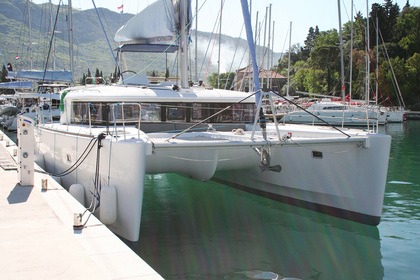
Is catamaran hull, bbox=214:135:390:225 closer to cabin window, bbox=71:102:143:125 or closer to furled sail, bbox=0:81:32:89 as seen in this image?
cabin window, bbox=71:102:143:125

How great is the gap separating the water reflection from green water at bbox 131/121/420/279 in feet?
0.05

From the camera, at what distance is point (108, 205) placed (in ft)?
24.6

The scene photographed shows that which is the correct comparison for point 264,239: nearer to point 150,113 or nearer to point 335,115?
point 150,113

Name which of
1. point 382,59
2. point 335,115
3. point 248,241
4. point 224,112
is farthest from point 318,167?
point 382,59

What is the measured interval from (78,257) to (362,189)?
18.1 ft

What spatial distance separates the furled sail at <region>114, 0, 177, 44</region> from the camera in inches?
477

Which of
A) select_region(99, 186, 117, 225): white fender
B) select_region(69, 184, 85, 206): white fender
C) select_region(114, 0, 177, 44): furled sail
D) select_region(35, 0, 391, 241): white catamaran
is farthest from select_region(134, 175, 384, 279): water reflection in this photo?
select_region(114, 0, 177, 44): furled sail

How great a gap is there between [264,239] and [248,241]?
11.9 inches

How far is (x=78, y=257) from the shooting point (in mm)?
5359

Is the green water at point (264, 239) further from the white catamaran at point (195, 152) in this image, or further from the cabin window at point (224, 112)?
the cabin window at point (224, 112)

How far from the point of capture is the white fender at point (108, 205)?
751cm

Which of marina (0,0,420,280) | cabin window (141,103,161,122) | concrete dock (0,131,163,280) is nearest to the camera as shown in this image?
concrete dock (0,131,163,280)

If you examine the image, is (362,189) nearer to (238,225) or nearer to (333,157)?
(333,157)

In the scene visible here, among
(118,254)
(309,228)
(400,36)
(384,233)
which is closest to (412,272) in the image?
(384,233)
